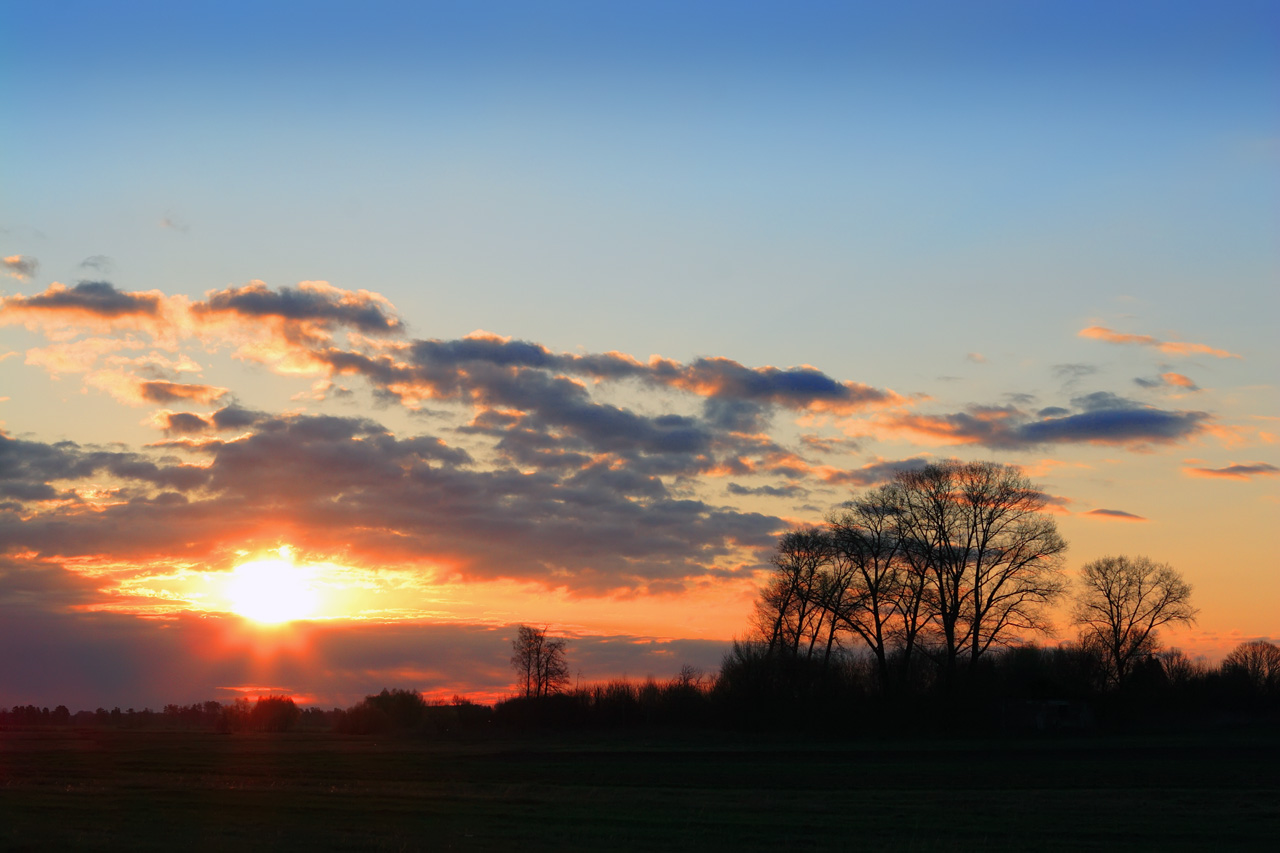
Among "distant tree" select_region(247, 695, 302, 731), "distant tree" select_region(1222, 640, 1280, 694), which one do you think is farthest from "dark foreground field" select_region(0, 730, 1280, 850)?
"distant tree" select_region(247, 695, 302, 731)

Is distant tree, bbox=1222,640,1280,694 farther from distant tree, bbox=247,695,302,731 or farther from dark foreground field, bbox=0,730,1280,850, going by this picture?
distant tree, bbox=247,695,302,731

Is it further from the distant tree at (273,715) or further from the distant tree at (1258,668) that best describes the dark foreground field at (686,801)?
the distant tree at (273,715)

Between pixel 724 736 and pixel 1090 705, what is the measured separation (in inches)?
1059

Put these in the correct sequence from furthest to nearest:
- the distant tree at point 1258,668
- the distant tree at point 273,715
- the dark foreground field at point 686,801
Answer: the distant tree at point 273,715 < the distant tree at point 1258,668 < the dark foreground field at point 686,801

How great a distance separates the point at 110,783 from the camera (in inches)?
1560

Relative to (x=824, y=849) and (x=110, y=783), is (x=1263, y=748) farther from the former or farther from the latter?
(x=110, y=783)

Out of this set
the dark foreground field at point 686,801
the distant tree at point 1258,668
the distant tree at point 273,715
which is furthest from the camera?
the distant tree at point 273,715

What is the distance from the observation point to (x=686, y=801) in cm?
3105

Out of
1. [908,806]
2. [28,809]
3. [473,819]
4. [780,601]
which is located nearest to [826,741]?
[780,601]

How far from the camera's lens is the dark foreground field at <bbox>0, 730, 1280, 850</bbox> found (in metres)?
22.5

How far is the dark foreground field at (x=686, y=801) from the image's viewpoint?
22.5m

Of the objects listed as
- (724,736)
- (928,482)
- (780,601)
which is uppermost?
(928,482)

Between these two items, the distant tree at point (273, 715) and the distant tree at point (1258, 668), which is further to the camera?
the distant tree at point (273, 715)

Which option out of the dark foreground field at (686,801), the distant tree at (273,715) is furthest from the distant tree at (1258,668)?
the distant tree at (273,715)
